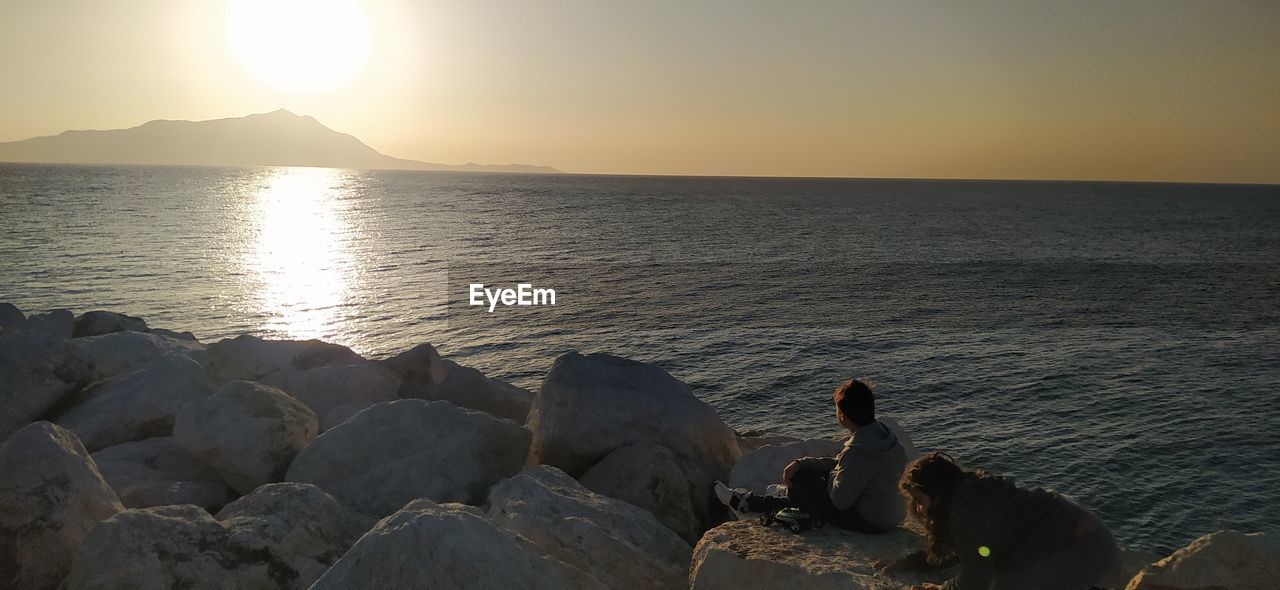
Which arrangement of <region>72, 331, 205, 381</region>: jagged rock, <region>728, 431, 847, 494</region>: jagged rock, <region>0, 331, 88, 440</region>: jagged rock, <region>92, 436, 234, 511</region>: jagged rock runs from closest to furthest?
<region>92, 436, 234, 511</region>: jagged rock < <region>728, 431, 847, 494</region>: jagged rock < <region>0, 331, 88, 440</region>: jagged rock < <region>72, 331, 205, 381</region>: jagged rock

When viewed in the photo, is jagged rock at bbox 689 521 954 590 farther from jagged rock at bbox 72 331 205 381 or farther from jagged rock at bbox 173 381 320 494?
jagged rock at bbox 72 331 205 381

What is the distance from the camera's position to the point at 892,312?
1261 inches

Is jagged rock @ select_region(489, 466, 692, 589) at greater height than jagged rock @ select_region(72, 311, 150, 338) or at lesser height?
greater

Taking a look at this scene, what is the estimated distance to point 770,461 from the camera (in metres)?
→ 8.85

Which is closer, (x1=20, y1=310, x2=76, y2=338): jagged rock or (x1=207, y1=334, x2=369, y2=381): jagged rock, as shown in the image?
(x1=207, y1=334, x2=369, y2=381): jagged rock

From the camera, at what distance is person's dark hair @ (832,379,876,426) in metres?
6.01

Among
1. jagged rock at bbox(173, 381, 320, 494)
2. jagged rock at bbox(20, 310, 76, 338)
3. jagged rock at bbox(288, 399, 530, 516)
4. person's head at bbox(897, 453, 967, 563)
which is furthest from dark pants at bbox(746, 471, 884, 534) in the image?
jagged rock at bbox(20, 310, 76, 338)

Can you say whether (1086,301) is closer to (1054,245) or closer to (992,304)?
(992,304)

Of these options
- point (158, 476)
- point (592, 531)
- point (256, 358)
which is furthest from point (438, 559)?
point (256, 358)

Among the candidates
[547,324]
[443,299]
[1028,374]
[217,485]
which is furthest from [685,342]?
[217,485]

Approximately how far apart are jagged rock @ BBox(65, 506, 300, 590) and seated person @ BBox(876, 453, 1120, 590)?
15.7 feet

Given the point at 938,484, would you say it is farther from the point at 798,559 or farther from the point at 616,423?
the point at 616,423

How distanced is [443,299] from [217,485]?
25626 millimetres

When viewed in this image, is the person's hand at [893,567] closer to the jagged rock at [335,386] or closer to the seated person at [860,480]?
the seated person at [860,480]
